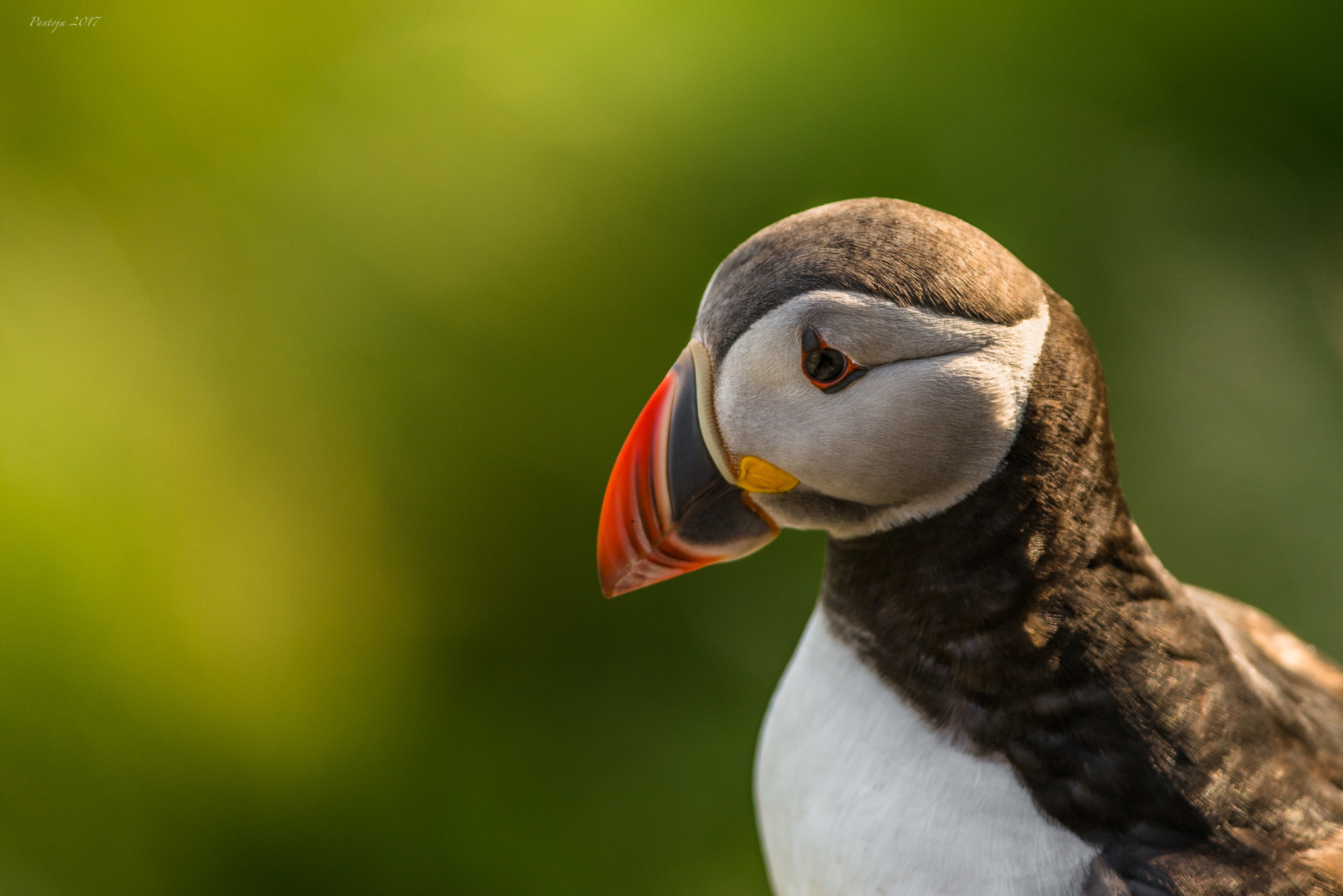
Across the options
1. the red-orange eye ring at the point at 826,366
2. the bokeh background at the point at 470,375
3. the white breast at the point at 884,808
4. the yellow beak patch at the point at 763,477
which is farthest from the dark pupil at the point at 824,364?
the bokeh background at the point at 470,375

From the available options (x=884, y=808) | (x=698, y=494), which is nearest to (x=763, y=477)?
(x=698, y=494)

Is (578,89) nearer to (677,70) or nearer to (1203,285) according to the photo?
(677,70)

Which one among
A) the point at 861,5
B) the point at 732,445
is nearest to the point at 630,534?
the point at 732,445

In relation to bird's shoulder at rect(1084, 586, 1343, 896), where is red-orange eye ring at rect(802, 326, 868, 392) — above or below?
above

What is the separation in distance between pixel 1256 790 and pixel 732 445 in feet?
2.05

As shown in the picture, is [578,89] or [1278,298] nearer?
[578,89]

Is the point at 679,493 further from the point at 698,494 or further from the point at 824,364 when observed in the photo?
the point at 824,364

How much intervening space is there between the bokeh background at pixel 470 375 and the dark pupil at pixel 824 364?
113 cm

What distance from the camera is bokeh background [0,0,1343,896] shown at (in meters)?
1.73

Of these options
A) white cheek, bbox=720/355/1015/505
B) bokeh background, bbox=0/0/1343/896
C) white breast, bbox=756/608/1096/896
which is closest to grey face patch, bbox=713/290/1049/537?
white cheek, bbox=720/355/1015/505

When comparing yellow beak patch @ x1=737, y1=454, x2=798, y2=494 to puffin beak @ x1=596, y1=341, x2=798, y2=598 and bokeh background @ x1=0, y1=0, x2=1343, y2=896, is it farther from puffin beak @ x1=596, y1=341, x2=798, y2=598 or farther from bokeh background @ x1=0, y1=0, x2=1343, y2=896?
bokeh background @ x1=0, y1=0, x2=1343, y2=896

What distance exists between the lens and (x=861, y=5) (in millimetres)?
2209

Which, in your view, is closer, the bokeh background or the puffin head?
the puffin head

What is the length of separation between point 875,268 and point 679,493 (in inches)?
11.6
